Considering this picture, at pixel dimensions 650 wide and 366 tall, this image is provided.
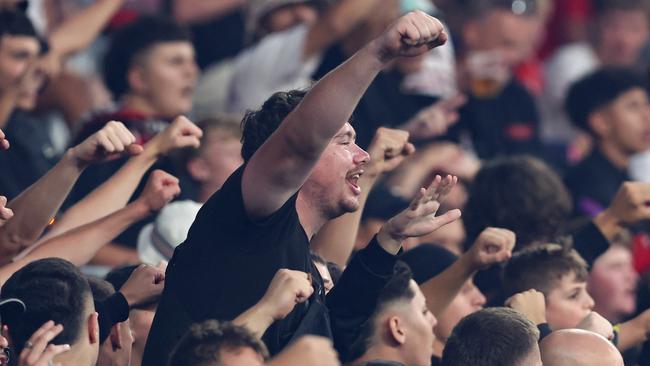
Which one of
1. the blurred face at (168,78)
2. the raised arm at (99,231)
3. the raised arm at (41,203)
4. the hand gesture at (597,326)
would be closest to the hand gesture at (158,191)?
the raised arm at (99,231)

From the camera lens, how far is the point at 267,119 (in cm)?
535

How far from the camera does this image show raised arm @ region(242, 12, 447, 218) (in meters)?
4.77

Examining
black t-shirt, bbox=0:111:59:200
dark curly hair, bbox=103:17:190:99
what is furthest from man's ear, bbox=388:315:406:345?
dark curly hair, bbox=103:17:190:99

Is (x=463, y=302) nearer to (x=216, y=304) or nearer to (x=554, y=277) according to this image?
(x=554, y=277)

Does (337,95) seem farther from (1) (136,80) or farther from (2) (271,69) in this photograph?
(2) (271,69)

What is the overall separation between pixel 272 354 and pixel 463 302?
167cm

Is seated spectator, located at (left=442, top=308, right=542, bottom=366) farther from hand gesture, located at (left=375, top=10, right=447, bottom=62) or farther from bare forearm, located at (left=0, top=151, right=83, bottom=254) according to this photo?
bare forearm, located at (left=0, top=151, right=83, bottom=254)

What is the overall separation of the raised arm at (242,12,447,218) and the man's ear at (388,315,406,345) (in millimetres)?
1229

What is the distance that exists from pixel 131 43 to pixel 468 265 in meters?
3.36

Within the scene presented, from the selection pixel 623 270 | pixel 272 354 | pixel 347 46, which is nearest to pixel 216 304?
pixel 272 354

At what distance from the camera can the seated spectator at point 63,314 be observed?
5.31 metres

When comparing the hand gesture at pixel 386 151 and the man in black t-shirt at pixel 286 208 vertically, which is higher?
the man in black t-shirt at pixel 286 208

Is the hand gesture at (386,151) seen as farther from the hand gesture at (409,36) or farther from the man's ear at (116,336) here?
the hand gesture at (409,36)

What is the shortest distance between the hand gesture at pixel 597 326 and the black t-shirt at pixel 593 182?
9.38ft
